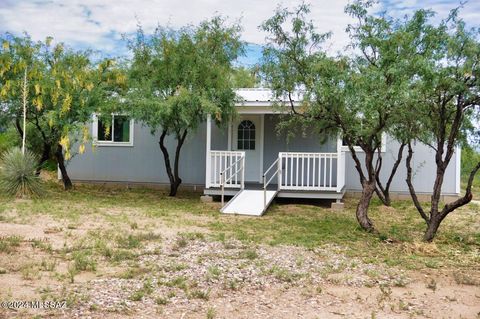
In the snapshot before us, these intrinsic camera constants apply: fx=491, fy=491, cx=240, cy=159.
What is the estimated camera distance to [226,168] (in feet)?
43.4

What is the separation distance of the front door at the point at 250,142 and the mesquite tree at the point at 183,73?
5.83 ft

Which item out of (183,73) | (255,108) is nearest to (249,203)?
(255,108)

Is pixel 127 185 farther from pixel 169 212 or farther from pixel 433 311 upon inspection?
pixel 433 311

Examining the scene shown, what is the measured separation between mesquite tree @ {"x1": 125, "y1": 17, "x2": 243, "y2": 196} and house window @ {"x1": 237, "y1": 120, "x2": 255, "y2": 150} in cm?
182

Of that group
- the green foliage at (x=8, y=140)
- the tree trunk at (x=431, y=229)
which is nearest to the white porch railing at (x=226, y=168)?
the tree trunk at (x=431, y=229)

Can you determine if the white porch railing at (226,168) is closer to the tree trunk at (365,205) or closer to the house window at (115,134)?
the house window at (115,134)

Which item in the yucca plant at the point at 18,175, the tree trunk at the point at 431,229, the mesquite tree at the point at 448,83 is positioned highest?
the mesquite tree at the point at 448,83

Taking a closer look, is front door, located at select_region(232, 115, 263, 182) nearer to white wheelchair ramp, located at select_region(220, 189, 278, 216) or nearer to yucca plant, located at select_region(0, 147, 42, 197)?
white wheelchair ramp, located at select_region(220, 189, 278, 216)

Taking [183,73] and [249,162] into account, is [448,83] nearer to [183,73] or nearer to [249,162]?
[183,73]

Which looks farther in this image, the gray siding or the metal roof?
the gray siding

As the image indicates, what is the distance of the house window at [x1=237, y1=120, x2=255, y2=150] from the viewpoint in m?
15.1

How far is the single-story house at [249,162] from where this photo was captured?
42.0 feet

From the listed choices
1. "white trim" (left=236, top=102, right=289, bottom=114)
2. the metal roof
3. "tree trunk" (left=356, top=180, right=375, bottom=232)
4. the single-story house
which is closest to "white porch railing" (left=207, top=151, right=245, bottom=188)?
the single-story house

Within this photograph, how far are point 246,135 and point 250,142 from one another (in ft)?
0.82
